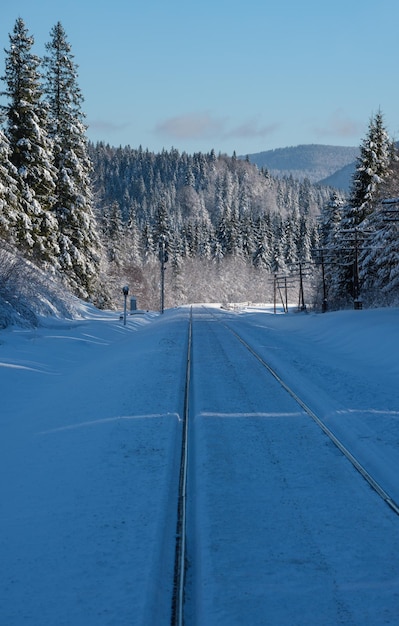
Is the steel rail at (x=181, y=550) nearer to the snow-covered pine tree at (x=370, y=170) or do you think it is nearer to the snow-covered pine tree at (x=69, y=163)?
the snow-covered pine tree at (x=69, y=163)

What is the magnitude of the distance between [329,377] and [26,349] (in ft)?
26.5

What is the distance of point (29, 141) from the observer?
27.9 meters

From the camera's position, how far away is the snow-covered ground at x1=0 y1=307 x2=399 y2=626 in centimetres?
381

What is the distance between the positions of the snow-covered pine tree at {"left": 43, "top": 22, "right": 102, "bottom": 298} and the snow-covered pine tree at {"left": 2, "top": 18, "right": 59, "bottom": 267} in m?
→ 2.96

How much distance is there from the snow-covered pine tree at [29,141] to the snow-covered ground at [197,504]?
56.7 ft

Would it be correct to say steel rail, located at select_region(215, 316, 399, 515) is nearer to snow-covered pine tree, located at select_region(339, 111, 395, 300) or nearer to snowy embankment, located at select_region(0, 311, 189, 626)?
snowy embankment, located at select_region(0, 311, 189, 626)

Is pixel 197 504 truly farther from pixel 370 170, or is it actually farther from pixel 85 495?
pixel 370 170

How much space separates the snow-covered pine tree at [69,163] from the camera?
107 ft

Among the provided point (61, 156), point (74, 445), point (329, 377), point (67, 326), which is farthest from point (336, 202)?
point (74, 445)

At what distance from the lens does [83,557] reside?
14.4 feet

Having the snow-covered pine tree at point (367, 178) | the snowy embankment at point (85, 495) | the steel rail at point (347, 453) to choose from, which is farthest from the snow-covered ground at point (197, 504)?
the snow-covered pine tree at point (367, 178)

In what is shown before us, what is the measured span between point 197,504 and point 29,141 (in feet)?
86.7

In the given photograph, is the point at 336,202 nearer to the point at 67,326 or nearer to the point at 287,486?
the point at 67,326

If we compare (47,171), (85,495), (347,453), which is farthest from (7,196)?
(347,453)
